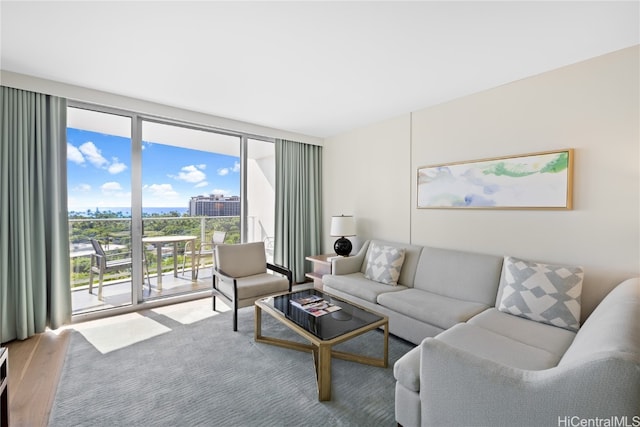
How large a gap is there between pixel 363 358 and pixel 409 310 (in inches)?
24.1

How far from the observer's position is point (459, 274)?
283 cm

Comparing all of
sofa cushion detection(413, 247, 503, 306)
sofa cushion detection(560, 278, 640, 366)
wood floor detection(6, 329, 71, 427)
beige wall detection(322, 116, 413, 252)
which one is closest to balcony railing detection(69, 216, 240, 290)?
wood floor detection(6, 329, 71, 427)

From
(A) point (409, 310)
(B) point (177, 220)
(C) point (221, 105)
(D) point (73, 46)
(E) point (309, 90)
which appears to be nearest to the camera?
(D) point (73, 46)

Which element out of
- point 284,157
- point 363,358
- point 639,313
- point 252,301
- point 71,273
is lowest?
point 363,358

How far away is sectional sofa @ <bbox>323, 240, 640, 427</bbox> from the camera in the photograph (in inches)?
39.8

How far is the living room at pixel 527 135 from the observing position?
2184 millimetres

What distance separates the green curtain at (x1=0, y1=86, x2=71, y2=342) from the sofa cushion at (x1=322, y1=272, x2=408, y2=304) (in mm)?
2900

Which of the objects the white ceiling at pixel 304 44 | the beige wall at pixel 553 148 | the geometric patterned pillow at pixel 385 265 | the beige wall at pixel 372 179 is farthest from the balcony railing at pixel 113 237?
the beige wall at pixel 553 148

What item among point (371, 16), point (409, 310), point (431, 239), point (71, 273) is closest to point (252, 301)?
point (409, 310)

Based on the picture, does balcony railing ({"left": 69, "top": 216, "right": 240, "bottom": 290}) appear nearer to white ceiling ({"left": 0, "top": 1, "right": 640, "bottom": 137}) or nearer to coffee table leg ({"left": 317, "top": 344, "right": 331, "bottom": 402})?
white ceiling ({"left": 0, "top": 1, "right": 640, "bottom": 137})

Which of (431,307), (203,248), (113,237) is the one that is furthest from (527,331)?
(113,237)

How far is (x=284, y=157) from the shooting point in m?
4.66

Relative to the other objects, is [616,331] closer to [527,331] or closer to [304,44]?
[527,331]

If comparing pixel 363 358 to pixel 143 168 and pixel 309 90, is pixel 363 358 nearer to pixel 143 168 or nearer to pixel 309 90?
pixel 309 90
